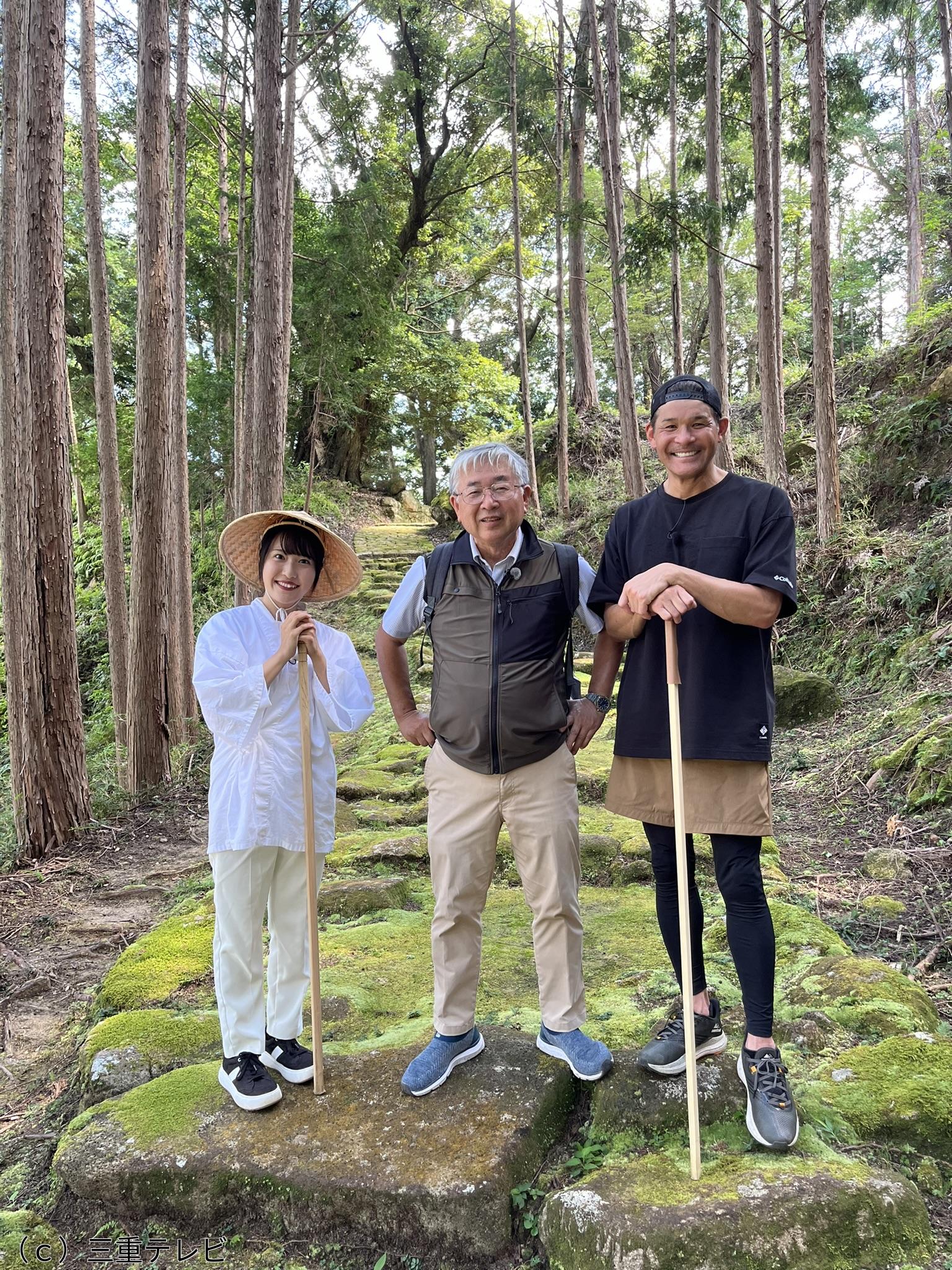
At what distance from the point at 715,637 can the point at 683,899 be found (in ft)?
2.34

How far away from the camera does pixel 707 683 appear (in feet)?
7.54

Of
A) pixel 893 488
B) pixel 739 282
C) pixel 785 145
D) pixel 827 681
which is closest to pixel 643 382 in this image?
pixel 739 282

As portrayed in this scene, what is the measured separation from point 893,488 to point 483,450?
864 centimetres

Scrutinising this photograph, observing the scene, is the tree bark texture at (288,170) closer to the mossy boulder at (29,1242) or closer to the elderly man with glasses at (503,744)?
the elderly man with glasses at (503,744)

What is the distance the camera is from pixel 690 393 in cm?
233

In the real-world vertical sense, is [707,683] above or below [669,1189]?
above

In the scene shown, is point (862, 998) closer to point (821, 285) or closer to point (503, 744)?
point (503, 744)

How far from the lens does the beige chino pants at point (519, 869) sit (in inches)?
96.7

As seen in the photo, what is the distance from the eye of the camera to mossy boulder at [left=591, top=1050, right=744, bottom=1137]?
7.52ft

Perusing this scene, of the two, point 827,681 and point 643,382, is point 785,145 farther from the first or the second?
point 643,382

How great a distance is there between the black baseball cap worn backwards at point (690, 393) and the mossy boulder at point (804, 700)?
534 cm

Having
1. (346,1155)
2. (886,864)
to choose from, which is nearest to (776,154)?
(886,864)

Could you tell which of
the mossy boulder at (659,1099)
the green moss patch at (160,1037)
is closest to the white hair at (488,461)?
the mossy boulder at (659,1099)

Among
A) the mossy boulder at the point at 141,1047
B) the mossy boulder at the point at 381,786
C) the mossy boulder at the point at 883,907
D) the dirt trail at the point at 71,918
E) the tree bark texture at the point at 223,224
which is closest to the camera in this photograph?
the mossy boulder at the point at 141,1047
